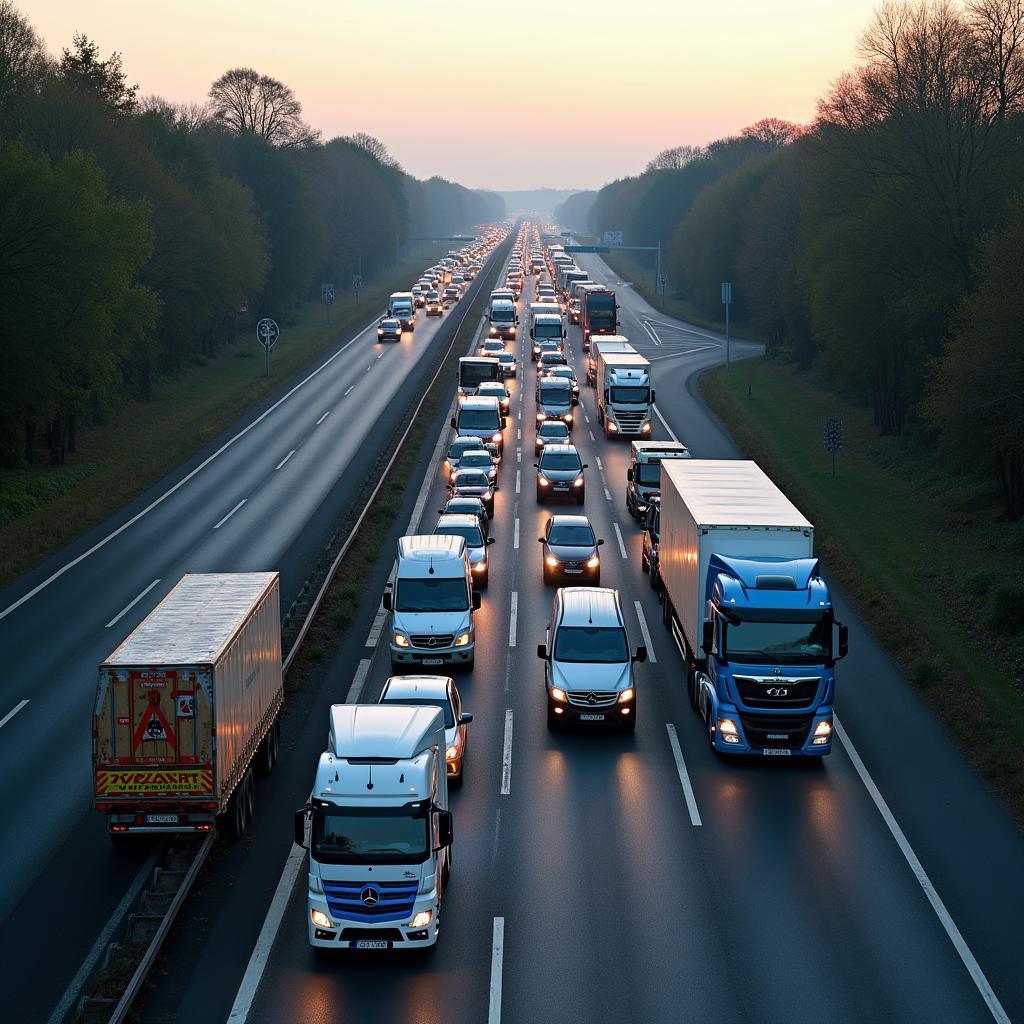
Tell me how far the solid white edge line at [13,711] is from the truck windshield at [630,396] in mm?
38817

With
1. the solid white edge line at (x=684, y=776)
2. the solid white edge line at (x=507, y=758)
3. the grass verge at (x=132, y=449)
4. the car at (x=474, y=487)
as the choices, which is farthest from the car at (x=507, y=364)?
the solid white edge line at (x=684, y=776)

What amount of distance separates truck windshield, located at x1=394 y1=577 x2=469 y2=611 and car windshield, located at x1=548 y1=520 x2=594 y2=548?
7.51 m

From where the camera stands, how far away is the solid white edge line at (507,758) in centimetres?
2413

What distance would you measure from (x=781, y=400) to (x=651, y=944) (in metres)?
61.7

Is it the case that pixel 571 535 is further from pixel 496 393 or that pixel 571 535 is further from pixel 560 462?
pixel 496 393

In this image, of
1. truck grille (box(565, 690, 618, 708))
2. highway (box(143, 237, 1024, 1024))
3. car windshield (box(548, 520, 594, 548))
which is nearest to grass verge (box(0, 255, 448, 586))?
car windshield (box(548, 520, 594, 548))

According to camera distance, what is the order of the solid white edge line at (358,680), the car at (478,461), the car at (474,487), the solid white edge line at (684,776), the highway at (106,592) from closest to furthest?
the highway at (106,592)
the solid white edge line at (684,776)
the solid white edge line at (358,680)
the car at (474,487)
the car at (478,461)

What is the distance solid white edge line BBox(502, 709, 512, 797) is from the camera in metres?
24.1

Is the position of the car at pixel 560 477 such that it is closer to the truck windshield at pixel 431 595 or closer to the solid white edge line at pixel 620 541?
the solid white edge line at pixel 620 541

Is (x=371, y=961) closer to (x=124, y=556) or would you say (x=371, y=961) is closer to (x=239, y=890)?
(x=239, y=890)

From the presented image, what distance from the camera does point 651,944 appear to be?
59.7 ft

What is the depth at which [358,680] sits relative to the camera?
98.6 ft

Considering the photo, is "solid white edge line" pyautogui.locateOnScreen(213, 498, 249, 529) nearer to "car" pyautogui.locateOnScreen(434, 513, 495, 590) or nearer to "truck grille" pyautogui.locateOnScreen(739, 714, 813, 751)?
"car" pyautogui.locateOnScreen(434, 513, 495, 590)

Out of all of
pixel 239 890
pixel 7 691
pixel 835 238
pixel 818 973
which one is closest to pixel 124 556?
pixel 7 691
